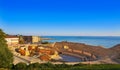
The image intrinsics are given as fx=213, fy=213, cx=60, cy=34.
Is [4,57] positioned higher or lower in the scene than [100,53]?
higher

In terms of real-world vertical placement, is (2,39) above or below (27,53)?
above

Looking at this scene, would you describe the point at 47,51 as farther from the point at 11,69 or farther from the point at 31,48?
the point at 11,69

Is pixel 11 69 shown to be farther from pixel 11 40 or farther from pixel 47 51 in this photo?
pixel 11 40

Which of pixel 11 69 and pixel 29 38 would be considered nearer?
pixel 11 69

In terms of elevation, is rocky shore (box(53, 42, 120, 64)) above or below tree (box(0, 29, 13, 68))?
below

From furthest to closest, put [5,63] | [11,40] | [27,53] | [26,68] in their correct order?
[11,40] → [27,53] → [5,63] → [26,68]

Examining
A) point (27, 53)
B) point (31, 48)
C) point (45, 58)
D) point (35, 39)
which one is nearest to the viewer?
point (45, 58)

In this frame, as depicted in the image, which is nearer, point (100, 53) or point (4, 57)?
point (4, 57)

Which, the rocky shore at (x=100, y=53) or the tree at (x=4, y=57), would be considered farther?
the rocky shore at (x=100, y=53)

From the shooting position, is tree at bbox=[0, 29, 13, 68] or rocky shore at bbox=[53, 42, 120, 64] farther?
rocky shore at bbox=[53, 42, 120, 64]

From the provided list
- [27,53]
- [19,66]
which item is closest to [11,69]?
[19,66]

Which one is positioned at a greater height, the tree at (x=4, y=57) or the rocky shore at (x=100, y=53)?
the tree at (x=4, y=57)
